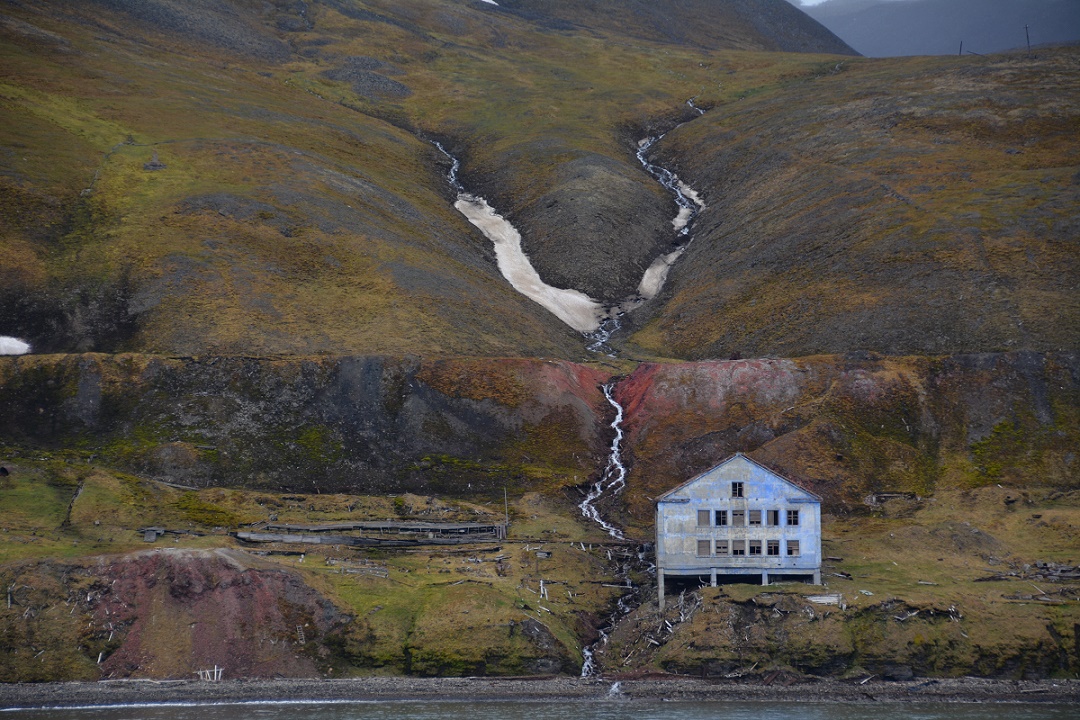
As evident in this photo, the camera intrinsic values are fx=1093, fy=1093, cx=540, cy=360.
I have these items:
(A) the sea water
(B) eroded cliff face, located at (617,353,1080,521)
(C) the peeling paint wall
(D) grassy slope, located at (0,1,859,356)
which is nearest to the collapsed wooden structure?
(B) eroded cliff face, located at (617,353,1080,521)

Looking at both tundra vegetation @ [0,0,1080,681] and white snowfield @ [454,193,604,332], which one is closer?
tundra vegetation @ [0,0,1080,681]

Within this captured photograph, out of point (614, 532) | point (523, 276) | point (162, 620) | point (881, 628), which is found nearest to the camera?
point (881, 628)

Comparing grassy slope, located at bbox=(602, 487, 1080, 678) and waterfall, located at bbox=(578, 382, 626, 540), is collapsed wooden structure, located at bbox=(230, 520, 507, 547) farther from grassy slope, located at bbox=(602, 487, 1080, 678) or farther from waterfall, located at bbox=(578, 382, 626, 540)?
grassy slope, located at bbox=(602, 487, 1080, 678)

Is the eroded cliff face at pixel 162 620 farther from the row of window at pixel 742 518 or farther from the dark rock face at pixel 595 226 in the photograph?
the dark rock face at pixel 595 226

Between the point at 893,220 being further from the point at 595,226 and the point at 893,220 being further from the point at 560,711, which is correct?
the point at 560,711

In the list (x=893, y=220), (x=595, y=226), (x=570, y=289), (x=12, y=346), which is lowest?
(x=570, y=289)

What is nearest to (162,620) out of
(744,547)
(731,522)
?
(731,522)

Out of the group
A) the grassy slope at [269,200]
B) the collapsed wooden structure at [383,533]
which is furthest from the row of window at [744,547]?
the grassy slope at [269,200]
